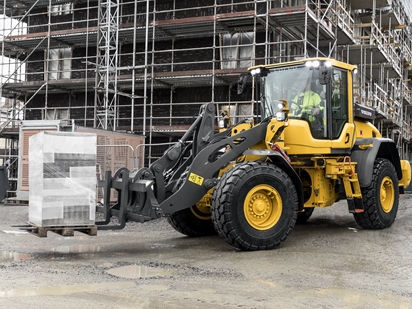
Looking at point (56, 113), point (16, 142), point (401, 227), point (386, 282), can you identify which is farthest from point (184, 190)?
point (16, 142)

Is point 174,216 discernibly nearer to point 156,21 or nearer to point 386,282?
point 386,282

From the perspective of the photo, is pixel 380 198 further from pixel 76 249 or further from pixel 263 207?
pixel 76 249

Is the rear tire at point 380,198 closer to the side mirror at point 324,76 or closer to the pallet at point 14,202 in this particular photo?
the side mirror at point 324,76

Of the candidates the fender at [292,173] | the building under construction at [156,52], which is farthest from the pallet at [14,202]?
the fender at [292,173]

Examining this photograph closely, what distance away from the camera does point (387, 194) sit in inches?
441

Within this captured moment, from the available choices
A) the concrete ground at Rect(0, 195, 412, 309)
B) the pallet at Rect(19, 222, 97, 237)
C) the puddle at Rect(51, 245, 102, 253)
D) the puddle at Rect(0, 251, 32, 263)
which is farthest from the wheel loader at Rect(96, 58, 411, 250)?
the puddle at Rect(0, 251, 32, 263)

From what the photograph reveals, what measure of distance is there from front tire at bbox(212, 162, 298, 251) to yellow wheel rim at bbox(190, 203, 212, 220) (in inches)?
59.0

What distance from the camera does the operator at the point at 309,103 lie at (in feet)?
32.1

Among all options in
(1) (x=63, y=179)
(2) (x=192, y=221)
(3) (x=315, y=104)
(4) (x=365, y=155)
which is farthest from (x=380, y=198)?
(1) (x=63, y=179)

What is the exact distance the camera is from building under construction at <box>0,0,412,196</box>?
1969 centimetres

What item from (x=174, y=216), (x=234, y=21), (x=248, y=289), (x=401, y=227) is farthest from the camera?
(x=234, y=21)

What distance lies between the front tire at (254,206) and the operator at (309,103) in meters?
1.55

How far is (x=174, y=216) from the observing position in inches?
387

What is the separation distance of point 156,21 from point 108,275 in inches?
602
